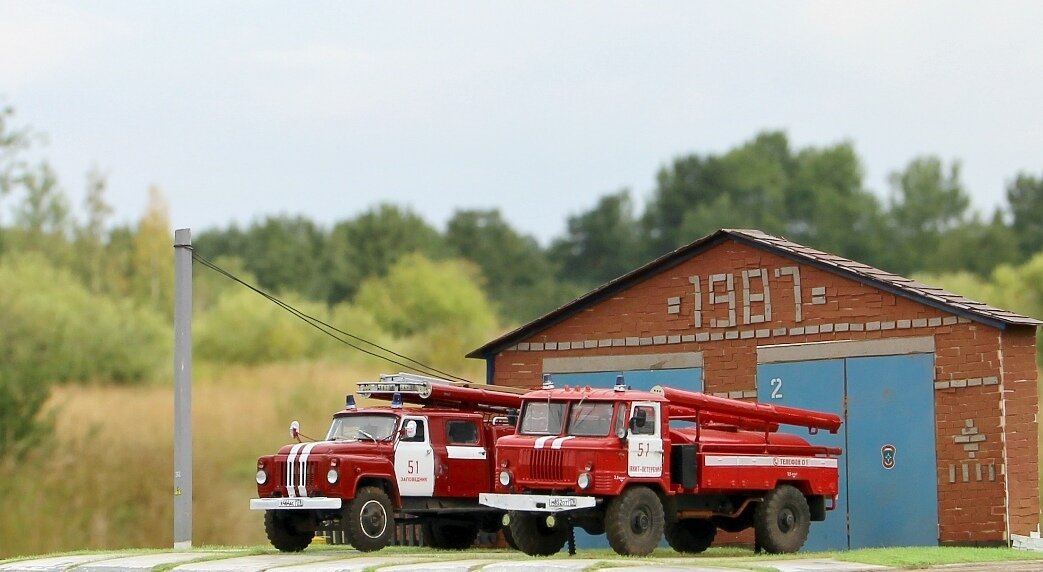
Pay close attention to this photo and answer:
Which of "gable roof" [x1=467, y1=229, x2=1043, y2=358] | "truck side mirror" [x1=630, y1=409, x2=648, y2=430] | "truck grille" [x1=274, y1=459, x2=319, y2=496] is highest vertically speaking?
"gable roof" [x1=467, y1=229, x2=1043, y2=358]

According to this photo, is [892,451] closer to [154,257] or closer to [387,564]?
[387,564]

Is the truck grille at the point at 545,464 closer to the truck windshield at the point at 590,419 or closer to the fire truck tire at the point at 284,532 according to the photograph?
the truck windshield at the point at 590,419

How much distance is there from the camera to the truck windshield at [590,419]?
71.4ft

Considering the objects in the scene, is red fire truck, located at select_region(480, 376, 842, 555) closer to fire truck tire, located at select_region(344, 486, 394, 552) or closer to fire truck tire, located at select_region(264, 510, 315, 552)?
fire truck tire, located at select_region(344, 486, 394, 552)

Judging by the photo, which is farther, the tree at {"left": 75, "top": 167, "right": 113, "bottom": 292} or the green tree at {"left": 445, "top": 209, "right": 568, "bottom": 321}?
the green tree at {"left": 445, "top": 209, "right": 568, "bottom": 321}

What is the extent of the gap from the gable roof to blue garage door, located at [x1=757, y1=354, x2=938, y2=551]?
103cm

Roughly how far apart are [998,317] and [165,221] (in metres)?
57.8

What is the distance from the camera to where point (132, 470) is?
41.5 metres

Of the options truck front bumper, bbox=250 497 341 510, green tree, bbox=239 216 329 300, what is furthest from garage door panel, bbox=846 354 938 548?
green tree, bbox=239 216 329 300

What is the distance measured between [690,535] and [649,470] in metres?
3.25

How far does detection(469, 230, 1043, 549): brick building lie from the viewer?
2405 cm

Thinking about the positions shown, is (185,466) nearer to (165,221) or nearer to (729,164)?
(165,221)

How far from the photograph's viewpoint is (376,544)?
23734mm

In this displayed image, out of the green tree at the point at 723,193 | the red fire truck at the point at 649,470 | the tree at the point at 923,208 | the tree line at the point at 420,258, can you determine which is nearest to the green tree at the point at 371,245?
the tree line at the point at 420,258
